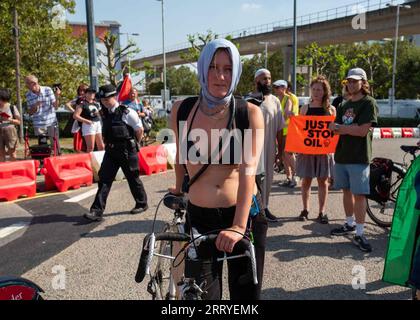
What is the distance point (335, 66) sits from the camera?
176 ft

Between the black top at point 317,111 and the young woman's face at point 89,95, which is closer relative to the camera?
the black top at point 317,111

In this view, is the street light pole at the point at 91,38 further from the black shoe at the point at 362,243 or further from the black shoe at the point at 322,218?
the black shoe at the point at 362,243

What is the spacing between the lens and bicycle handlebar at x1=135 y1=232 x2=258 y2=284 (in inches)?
69.3

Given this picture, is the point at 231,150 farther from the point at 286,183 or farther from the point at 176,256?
the point at 286,183

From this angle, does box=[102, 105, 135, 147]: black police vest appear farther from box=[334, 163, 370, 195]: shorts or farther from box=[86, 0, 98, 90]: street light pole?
box=[86, 0, 98, 90]: street light pole

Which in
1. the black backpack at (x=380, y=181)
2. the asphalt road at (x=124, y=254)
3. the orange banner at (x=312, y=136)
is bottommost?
the asphalt road at (x=124, y=254)

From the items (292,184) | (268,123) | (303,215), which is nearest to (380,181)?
(303,215)

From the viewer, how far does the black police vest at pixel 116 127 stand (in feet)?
19.0

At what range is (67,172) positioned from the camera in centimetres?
777

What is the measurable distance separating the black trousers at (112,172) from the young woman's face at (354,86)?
3.16 m

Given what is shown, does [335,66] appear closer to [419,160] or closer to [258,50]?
[258,50]

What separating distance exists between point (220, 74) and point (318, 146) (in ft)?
13.1

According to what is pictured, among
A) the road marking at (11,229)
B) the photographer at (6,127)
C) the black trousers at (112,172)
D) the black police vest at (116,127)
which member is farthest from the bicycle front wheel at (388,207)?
the photographer at (6,127)
